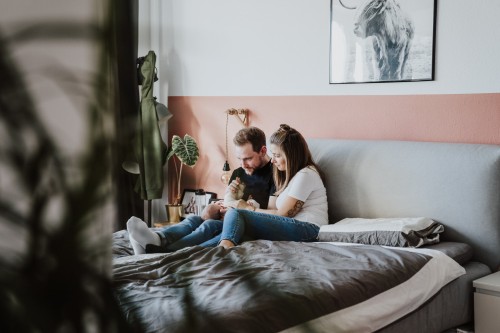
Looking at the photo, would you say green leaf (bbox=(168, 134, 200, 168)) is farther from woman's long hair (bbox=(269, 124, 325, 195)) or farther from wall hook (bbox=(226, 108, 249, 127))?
woman's long hair (bbox=(269, 124, 325, 195))

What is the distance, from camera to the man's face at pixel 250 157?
348 centimetres

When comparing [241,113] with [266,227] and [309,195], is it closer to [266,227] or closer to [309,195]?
[309,195]

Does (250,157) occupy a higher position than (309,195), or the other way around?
(250,157)

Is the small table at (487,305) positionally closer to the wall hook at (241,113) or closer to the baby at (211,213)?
the baby at (211,213)

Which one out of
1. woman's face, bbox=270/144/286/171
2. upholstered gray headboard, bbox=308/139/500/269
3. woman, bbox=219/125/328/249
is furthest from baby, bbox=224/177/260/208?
upholstered gray headboard, bbox=308/139/500/269

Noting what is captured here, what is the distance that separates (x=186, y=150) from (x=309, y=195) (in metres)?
1.18

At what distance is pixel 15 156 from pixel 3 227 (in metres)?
0.03

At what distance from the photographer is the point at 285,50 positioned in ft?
12.7

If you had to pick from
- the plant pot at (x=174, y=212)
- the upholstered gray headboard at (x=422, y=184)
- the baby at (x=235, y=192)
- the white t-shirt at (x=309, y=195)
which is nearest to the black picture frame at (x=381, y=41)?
the upholstered gray headboard at (x=422, y=184)

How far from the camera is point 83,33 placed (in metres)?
0.26

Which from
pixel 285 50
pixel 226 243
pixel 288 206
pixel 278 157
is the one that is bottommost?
pixel 226 243

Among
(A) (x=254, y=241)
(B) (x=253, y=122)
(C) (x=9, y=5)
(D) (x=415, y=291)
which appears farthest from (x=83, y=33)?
(B) (x=253, y=122)

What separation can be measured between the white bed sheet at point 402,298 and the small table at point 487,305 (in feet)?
0.34

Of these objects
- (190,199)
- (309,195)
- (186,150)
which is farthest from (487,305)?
(190,199)
